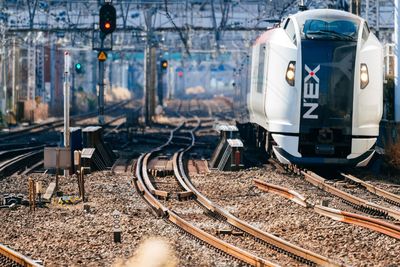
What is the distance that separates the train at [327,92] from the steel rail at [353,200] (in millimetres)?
708

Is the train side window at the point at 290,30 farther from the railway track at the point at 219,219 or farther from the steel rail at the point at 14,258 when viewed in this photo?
the steel rail at the point at 14,258

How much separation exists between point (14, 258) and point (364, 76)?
9.78m

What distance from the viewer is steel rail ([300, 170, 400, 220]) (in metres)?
12.2

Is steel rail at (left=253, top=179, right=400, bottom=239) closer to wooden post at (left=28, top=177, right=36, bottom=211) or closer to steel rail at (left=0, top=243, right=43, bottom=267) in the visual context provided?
wooden post at (left=28, top=177, right=36, bottom=211)

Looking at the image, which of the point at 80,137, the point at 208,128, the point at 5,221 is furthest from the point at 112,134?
the point at 5,221

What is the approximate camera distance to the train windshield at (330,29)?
17109 mm

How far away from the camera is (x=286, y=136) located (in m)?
17.1

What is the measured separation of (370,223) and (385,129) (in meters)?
10.6

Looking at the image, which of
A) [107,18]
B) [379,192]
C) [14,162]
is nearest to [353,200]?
[379,192]

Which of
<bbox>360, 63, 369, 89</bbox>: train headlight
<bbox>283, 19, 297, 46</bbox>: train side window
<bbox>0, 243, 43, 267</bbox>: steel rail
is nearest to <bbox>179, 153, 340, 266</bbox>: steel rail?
<bbox>0, 243, 43, 267</bbox>: steel rail

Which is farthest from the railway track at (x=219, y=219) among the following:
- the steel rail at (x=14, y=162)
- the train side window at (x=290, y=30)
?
the train side window at (x=290, y=30)

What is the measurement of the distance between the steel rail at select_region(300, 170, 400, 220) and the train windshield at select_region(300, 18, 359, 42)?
279 cm

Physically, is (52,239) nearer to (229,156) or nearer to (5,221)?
(5,221)

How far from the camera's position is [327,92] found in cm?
1695
